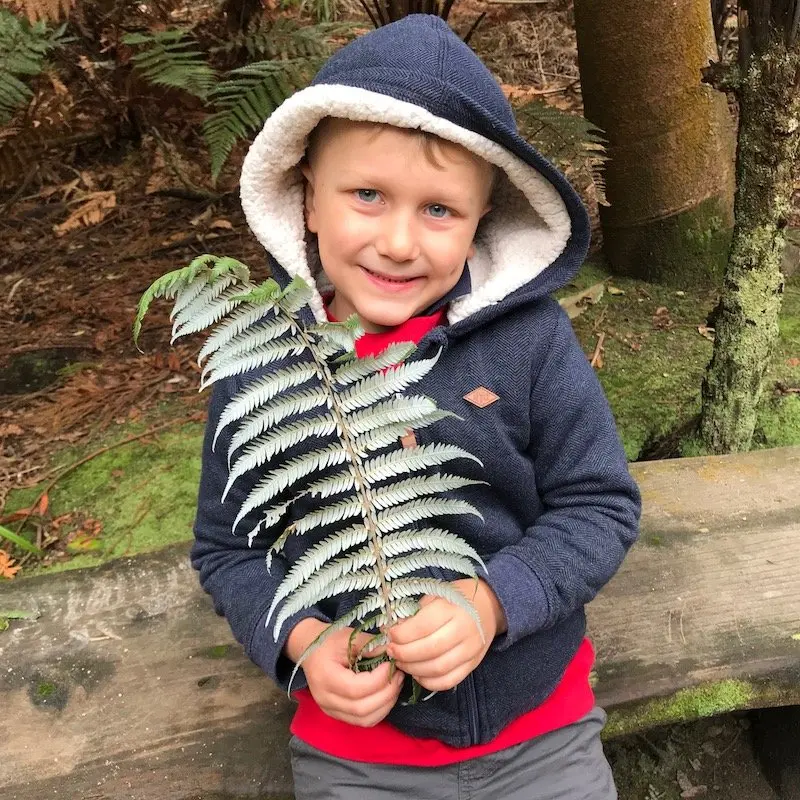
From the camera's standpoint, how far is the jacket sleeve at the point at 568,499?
1421mm

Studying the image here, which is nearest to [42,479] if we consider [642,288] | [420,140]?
[420,140]

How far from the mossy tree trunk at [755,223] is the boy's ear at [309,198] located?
1.36 meters

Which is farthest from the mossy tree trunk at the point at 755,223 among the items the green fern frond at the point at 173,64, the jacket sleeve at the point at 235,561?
the green fern frond at the point at 173,64

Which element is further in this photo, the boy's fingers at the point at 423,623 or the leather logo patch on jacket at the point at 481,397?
the leather logo patch on jacket at the point at 481,397

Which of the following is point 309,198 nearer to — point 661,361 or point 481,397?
point 481,397

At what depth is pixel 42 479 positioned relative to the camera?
3166 mm

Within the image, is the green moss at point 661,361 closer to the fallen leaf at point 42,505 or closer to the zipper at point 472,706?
the zipper at point 472,706

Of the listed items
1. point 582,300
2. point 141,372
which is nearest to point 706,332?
point 582,300

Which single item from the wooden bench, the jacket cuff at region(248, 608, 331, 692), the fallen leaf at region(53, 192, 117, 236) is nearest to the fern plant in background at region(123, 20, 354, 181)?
the fallen leaf at region(53, 192, 117, 236)

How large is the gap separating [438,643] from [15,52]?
12.1 feet

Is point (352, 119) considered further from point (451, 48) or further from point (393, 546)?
point (393, 546)

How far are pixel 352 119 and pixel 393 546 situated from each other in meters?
0.77

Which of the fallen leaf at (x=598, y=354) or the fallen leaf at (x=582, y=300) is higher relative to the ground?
the fallen leaf at (x=582, y=300)

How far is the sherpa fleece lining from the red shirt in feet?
0.36
